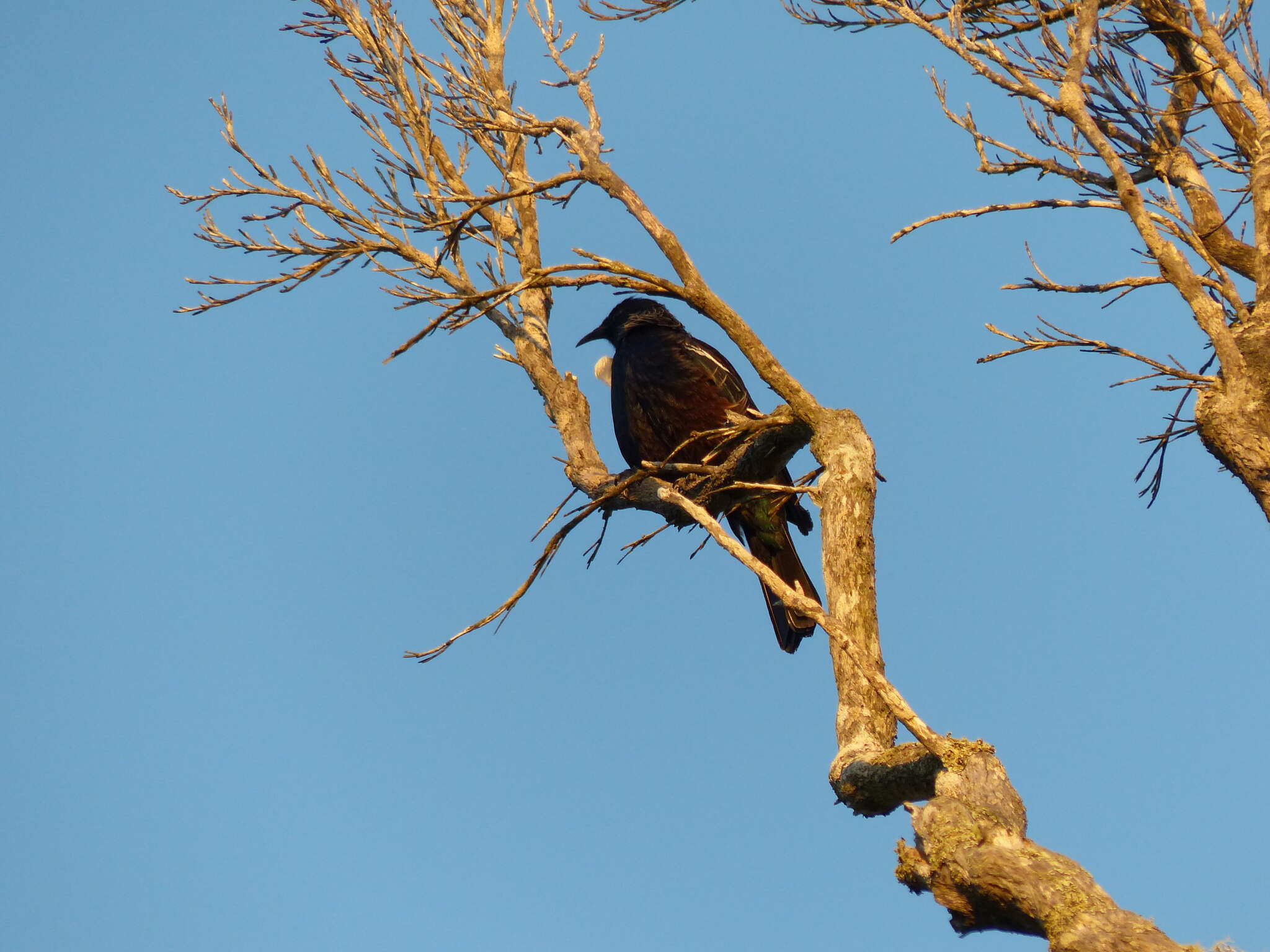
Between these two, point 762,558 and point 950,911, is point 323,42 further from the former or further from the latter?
point 950,911

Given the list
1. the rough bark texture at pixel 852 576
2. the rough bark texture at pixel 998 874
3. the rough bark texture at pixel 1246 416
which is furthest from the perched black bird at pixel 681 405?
the rough bark texture at pixel 998 874

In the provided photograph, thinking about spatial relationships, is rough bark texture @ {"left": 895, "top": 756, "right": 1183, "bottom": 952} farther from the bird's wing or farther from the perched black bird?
the bird's wing

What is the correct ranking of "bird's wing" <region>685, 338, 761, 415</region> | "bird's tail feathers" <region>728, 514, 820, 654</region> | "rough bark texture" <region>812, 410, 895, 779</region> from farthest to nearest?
"bird's wing" <region>685, 338, 761, 415</region>
"bird's tail feathers" <region>728, 514, 820, 654</region>
"rough bark texture" <region>812, 410, 895, 779</region>

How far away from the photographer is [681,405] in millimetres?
4855

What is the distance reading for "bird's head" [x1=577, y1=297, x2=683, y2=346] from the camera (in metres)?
5.27

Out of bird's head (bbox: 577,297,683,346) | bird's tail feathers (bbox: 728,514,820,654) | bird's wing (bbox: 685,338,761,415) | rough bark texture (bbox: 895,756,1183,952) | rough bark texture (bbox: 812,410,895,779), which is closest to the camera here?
rough bark texture (bbox: 895,756,1183,952)

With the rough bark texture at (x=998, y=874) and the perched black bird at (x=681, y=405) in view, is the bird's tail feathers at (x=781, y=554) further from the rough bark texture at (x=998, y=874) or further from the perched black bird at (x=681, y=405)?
the rough bark texture at (x=998, y=874)

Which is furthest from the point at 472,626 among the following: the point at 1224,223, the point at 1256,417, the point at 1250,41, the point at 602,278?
the point at 1250,41

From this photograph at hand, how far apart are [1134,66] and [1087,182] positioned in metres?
0.65

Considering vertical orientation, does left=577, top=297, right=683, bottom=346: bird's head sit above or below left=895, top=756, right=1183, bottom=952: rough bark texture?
above

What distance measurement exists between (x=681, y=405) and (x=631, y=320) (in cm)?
70

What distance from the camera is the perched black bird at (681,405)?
15.0 feet

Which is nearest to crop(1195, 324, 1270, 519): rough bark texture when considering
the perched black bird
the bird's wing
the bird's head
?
the perched black bird

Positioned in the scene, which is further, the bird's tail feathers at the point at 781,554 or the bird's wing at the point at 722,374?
the bird's wing at the point at 722,374
